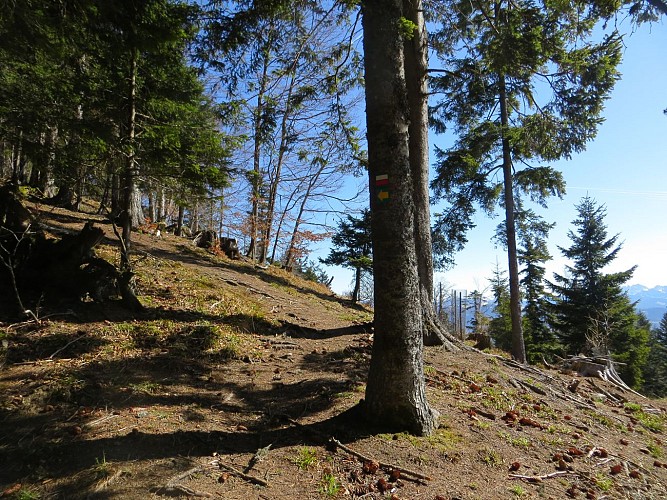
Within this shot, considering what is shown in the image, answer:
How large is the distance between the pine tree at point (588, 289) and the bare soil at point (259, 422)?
1697 cm

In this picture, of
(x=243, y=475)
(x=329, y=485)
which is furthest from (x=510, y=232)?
(x=243, y=475)

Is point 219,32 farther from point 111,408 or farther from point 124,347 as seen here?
point 111,408

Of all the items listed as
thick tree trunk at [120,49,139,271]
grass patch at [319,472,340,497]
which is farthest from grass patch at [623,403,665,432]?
thick tree trunk at [120,49,139,271]

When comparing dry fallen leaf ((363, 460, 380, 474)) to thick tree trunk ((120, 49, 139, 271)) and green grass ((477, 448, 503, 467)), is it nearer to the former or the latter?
green grass ((477, 448, 503, 467))

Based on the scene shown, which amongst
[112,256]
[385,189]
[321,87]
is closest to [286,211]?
[112,256]

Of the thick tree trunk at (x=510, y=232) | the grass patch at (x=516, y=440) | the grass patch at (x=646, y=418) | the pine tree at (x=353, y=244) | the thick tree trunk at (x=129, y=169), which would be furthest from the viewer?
the pine tree at (x=353, y=244)

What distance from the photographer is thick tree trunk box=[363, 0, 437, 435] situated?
11.1 ft

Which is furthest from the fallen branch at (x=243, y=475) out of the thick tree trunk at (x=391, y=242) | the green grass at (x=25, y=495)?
the thick tree trunk at (x=391, y=242)

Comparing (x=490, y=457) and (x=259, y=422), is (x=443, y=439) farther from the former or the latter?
(x=259, y=422)

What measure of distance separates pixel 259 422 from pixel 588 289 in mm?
24616

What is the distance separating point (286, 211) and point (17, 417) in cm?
1519

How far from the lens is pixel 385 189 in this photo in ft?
11.4

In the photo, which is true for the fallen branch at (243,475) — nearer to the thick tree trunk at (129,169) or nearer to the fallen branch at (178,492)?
the fallen branch at (178,492)

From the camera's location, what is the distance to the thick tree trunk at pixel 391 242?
3.39 m
